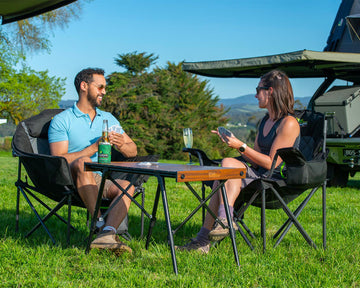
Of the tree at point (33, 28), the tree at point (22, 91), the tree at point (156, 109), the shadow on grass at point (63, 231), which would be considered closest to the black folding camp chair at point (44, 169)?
the shadow on grass at point (63, 231)

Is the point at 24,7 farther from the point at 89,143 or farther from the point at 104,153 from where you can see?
the point at 104,153

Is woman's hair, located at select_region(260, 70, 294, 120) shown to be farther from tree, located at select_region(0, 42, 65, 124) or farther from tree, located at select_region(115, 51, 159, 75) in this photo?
tree, located at select_region(0, 42, 65, 124)

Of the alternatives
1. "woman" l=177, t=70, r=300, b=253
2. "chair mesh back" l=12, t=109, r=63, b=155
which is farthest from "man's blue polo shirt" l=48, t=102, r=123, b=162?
"woman" l=177, t=70, r=300, b=253

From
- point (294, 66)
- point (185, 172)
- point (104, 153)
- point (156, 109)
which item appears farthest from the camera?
point (156, 109)

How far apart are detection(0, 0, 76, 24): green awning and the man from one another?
0.53 m

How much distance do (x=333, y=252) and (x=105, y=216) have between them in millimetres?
1537

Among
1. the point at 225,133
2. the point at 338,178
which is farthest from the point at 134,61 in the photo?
the point at 225,133

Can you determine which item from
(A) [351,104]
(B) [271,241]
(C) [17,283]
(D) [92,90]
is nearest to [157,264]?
(C) [17,283]

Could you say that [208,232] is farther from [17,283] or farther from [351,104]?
[351,104]

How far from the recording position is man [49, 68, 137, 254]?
3115mm

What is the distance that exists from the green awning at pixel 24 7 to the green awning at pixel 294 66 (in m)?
3.61

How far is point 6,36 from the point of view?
19.4 metres

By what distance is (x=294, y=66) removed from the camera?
6785 mm

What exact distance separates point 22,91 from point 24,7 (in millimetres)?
32182
